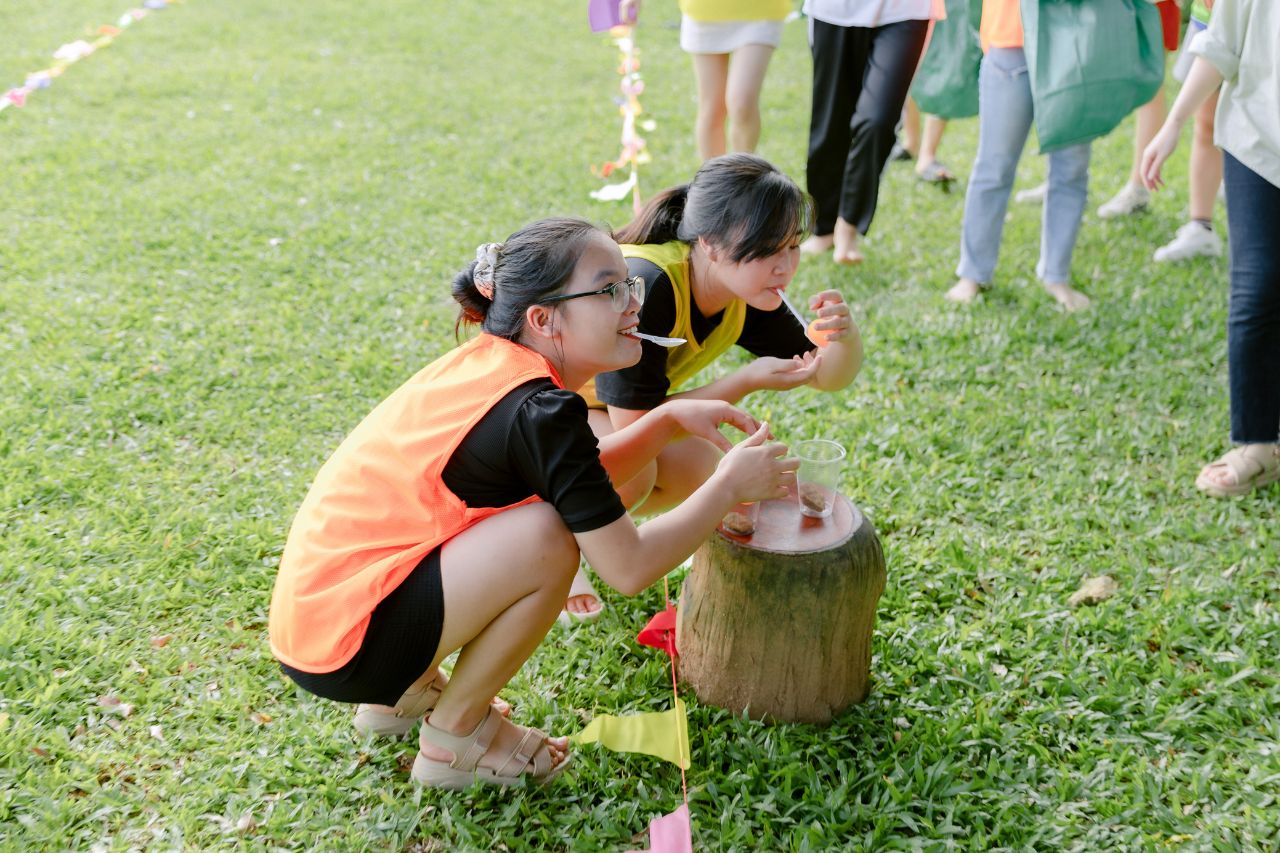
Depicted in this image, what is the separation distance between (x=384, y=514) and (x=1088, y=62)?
3.15m

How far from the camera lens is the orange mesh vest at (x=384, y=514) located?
1.92 metres

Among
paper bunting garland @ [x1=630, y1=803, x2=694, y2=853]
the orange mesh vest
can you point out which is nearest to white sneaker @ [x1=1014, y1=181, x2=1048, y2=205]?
the orange mesh vest

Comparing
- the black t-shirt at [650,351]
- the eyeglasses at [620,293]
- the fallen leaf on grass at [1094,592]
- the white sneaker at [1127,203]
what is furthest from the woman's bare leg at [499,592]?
the white sneaker at [1127,203]

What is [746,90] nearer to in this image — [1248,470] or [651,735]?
[1248,470]

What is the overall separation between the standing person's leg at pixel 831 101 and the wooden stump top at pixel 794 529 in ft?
8.52

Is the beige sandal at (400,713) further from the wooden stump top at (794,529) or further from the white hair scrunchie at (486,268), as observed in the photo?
the white hair scrunchie at (486,268)

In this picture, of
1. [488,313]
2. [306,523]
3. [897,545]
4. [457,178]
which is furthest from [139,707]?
[457,178]

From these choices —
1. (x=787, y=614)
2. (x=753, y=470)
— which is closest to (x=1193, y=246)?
(x=787, y=614)

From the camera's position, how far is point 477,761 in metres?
2.14

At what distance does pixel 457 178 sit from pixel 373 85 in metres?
2.19

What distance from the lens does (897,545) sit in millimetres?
2959

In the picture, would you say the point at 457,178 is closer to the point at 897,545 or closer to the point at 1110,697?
the point at 897,545

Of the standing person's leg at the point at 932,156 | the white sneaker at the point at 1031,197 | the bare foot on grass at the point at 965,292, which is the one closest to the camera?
the bare foot on grass at the point at 965,292

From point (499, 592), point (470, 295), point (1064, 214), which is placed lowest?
point (1064, 214)
